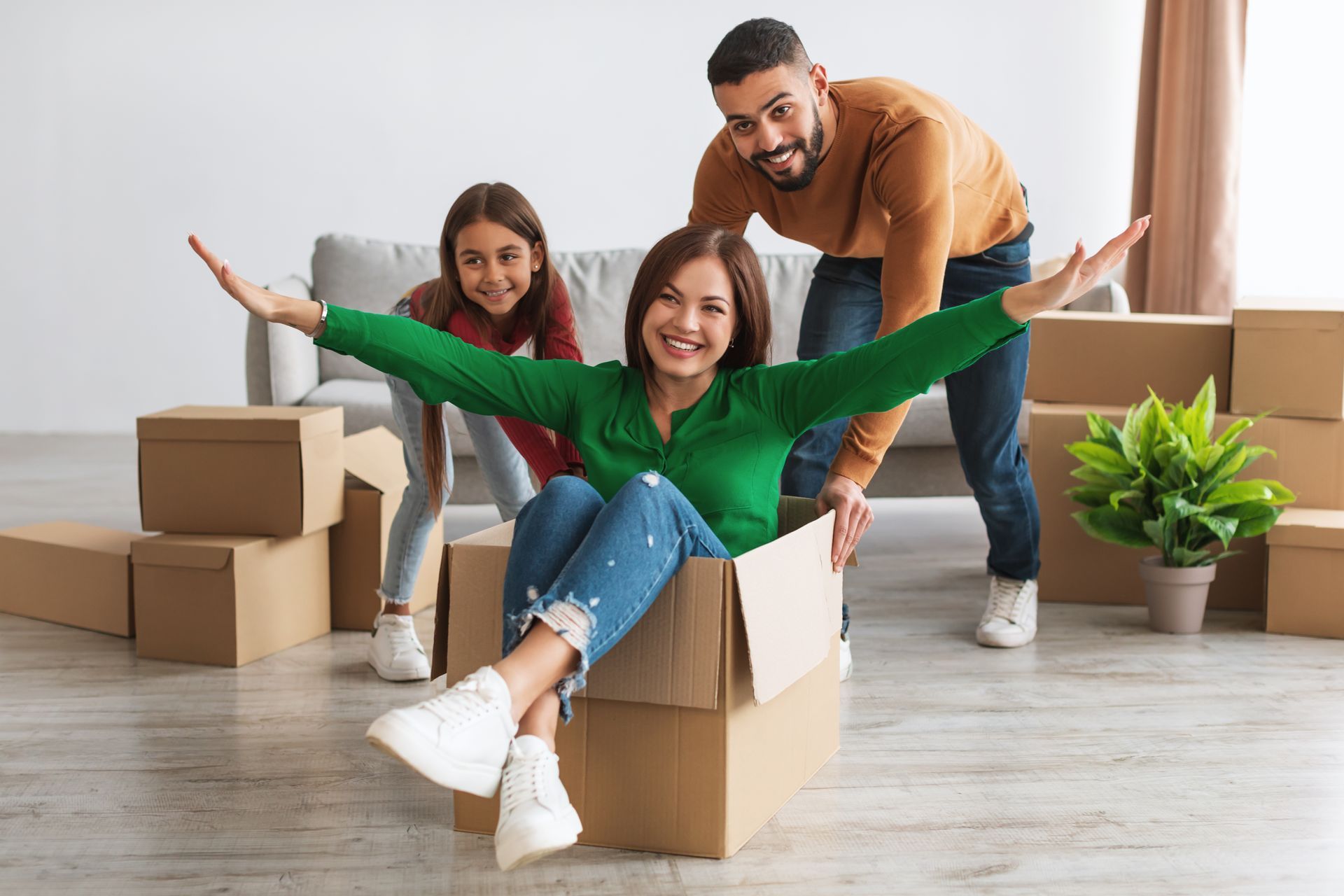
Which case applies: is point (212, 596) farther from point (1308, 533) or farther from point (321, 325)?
point (1308, 533)

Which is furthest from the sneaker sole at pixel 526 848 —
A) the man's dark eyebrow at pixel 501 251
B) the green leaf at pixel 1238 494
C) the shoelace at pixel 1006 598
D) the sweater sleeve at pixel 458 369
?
the green leaf at pixel 1238 494

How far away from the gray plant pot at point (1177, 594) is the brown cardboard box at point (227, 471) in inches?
64.7

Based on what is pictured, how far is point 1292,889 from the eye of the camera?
4.53 feet

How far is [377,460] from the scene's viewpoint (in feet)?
8.22

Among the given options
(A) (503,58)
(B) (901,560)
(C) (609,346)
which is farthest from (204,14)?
(B) (901,560)

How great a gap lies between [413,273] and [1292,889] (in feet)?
9.06

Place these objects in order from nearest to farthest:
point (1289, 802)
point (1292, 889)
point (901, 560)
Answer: point (1292, 889) → point (1289, 802) → point (901, 560)

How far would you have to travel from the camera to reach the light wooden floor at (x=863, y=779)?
1.41 m

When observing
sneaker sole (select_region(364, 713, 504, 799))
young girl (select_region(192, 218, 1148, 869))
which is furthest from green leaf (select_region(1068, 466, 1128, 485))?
sneaker sole (select_region(364, 713, 504, 799))

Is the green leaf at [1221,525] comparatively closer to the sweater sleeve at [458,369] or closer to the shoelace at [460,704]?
the sweater sleeve at [458,369]

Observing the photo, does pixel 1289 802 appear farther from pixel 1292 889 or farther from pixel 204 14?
pixel 204 14

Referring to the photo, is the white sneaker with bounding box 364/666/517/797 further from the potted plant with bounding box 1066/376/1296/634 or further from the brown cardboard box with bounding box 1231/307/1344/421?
the brown cardboard box with bounding box 1231/307/1344/421

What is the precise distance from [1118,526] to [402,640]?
1414 millimetres

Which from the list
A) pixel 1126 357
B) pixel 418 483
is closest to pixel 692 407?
pixel 418 483
